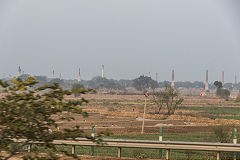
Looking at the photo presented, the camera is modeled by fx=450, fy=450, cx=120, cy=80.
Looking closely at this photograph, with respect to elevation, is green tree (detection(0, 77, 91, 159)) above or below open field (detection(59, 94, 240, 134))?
above

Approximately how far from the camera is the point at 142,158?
15633mm

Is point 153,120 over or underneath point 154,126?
underneath

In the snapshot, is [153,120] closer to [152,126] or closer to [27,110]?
[152,126]

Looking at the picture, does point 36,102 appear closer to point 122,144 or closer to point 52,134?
point 52,134

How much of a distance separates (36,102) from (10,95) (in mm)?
437

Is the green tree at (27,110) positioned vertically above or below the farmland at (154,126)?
above

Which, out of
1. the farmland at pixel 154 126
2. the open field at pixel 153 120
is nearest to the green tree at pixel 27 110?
the farmland at pixel 154 126

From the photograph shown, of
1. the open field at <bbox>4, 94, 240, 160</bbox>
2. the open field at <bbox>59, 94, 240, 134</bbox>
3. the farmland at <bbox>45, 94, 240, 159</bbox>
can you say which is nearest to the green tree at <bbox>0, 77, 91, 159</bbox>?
the farmland at <bbox>45, 94, 240, 159</bbox>

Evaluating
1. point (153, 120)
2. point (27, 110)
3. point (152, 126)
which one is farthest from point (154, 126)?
point (27, 110)

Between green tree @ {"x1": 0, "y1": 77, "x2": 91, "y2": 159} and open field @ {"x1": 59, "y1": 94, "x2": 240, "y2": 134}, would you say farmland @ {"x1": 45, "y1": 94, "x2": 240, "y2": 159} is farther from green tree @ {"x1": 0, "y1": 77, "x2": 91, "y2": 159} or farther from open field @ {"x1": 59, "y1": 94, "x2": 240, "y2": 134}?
green tree @ {"x1": 0, "y1": 77, "x2": 91, "y2": 159}

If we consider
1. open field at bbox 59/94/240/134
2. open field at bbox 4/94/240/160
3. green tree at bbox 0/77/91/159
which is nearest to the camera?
green tree at bbox 0/77/91/159

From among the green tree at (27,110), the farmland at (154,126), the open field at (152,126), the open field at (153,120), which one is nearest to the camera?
the green tree at (27,110)

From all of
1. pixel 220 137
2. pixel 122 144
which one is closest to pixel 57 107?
pixel 122 144

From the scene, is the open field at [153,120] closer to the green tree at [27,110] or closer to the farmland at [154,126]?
the farmland at [154,126]
